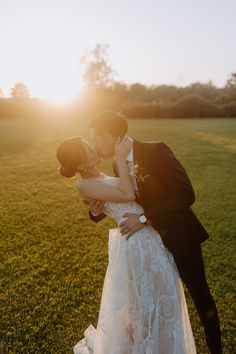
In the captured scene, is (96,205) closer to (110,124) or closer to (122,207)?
(122,207)

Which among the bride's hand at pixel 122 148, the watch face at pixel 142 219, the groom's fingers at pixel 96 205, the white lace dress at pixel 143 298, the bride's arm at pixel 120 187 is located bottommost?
the white lace dress at pixel 143 298

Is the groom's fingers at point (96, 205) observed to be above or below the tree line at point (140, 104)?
above

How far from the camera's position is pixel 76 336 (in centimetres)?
449

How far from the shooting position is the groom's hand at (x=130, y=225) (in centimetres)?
339

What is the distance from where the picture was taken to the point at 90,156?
3.34 m

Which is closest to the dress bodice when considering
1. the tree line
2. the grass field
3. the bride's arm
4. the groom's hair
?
the bride's arm

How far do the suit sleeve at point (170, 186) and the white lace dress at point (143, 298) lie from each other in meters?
0.25

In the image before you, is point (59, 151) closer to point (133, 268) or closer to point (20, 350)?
point (133, 268)

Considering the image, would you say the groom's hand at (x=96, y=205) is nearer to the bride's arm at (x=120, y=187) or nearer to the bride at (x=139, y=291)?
the bride at (x=139, y=291)

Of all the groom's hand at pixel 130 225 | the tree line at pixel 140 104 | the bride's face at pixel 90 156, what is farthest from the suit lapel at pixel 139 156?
the tree line at pixel 140 104

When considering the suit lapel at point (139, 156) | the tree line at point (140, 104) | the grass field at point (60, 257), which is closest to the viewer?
the suit lapel at point (139, 156)

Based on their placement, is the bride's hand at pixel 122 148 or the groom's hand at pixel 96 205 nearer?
the bride's hand at pixel 122 148

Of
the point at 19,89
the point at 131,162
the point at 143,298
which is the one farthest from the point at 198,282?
the point at 19,89

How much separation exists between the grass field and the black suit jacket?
5.76 ft
